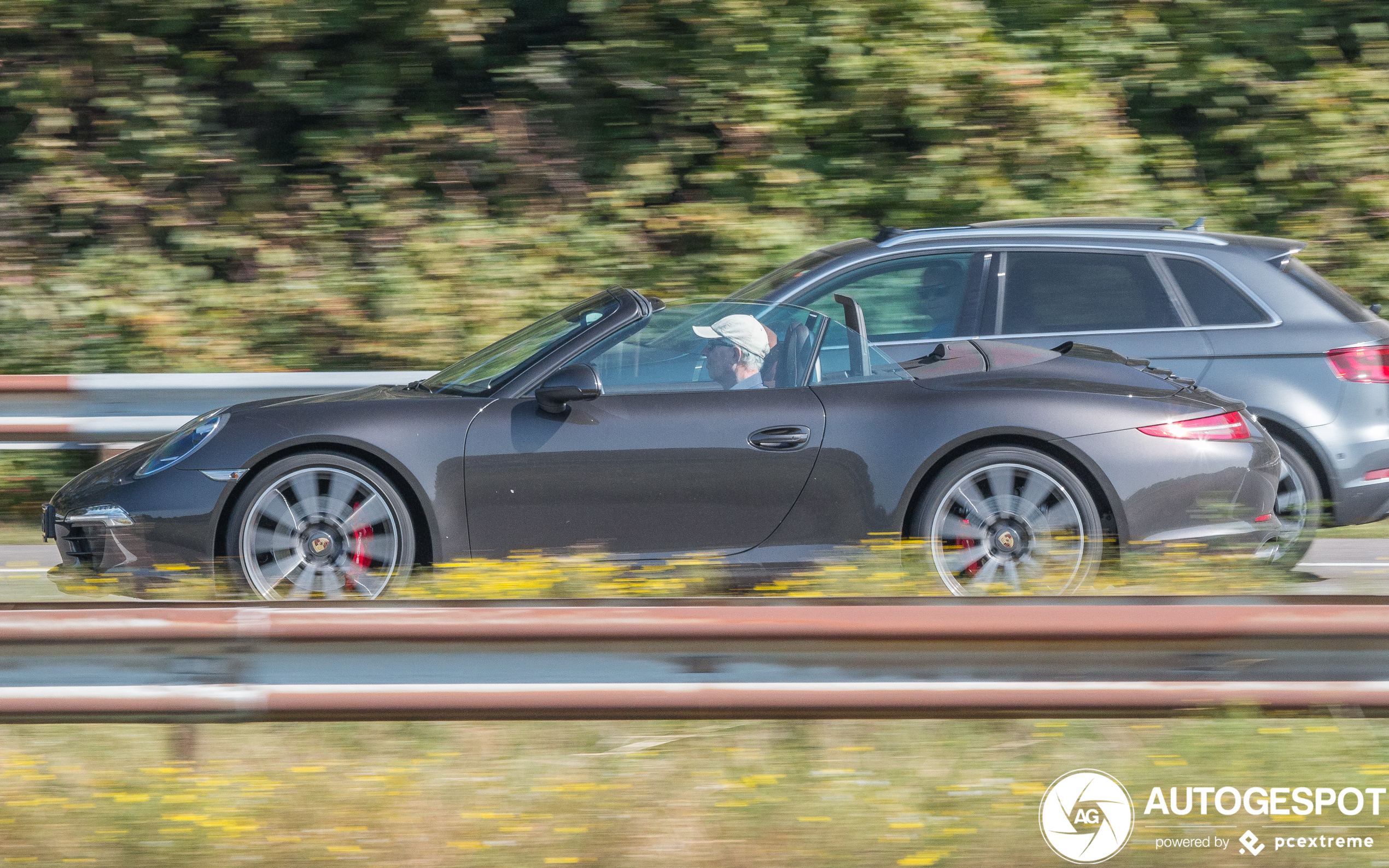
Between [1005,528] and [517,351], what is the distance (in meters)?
Result: 2.01

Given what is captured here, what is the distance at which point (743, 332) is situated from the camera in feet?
16.7

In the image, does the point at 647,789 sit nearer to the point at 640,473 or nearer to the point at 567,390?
the point at 640,473

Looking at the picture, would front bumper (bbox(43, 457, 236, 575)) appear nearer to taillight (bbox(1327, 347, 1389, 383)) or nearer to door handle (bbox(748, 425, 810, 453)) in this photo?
door handle (bbox(748, 425, 810, 453))

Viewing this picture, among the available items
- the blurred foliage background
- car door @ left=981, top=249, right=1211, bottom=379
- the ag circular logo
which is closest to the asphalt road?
car door @ left=981, top=249, right=1211, bottom=379

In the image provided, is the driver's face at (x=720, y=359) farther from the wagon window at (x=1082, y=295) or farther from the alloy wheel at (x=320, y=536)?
the wagon window at (x=1082, y=295)

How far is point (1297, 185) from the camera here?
1098cm

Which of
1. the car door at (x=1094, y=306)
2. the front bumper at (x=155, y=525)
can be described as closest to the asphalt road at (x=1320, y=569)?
the front bumper at (x=155, y=525)

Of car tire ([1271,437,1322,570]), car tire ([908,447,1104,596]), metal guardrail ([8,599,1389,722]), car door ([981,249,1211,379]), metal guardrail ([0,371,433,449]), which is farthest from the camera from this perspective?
metal guardrail ([0,371,433,449])

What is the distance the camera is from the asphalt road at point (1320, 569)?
4617 millimetres

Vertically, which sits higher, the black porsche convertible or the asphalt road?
the black porsche convertible

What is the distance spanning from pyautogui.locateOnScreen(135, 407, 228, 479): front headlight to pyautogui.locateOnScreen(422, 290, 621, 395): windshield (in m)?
0.83

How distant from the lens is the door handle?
4754 mm

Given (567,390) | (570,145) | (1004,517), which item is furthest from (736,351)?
(570,145)

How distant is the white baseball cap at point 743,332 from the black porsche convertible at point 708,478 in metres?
0.07
